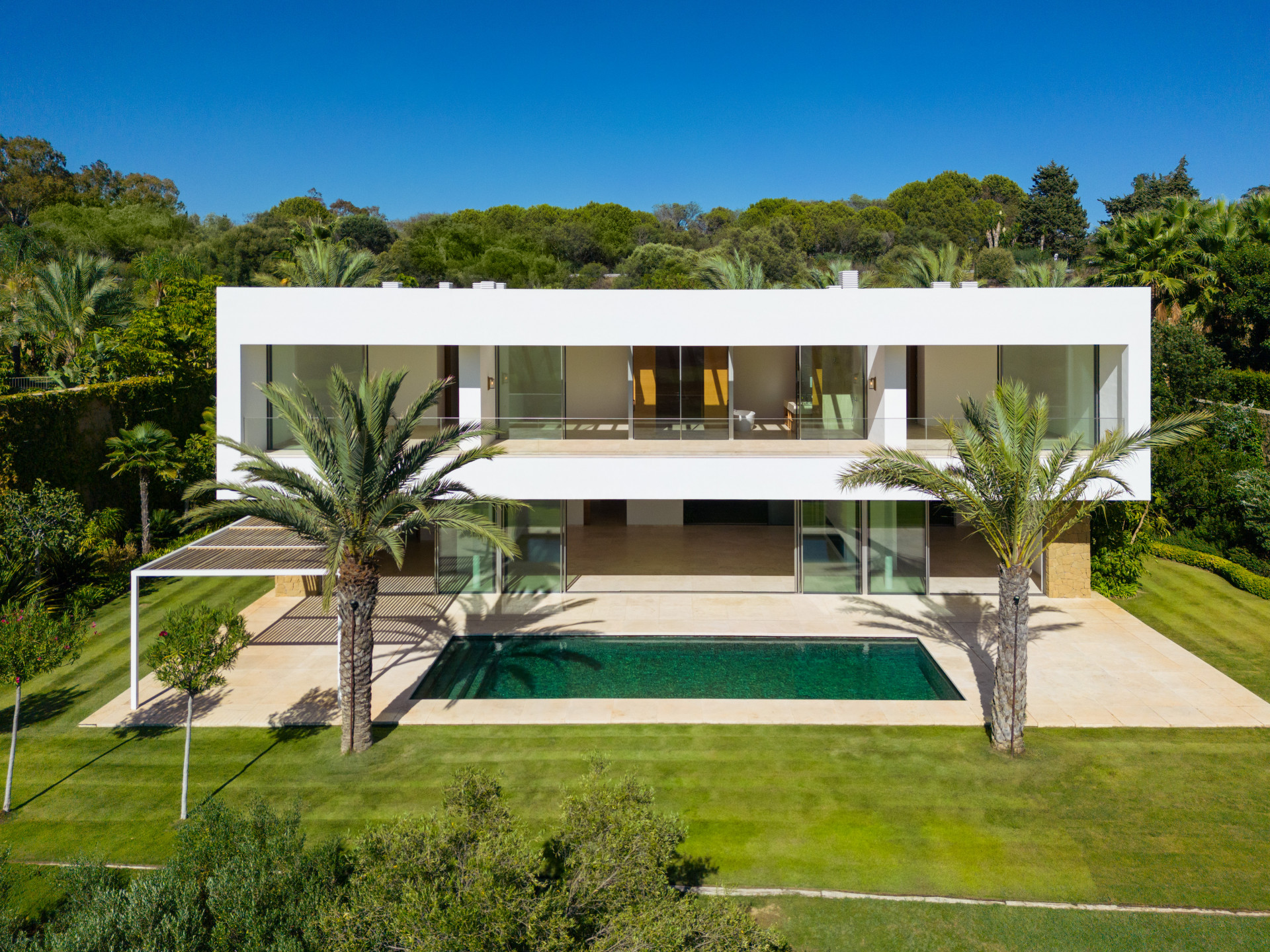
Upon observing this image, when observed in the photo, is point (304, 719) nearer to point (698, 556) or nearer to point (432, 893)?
point (432, 893)

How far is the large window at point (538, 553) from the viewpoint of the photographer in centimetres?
1914

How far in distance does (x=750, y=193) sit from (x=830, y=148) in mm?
12277

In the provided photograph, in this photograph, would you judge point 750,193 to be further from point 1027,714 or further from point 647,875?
point 647,875

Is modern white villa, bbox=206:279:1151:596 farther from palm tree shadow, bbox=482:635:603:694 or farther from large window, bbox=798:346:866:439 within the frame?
palm tree shadow, bbox=482:635:603:694

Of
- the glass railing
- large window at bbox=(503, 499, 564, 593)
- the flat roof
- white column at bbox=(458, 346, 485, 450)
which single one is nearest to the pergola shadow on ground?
large window at bbox=(503, 499, 564, 593)

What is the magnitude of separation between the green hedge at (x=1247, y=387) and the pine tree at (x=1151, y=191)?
118 ft

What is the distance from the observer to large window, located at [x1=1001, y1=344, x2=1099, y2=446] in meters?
17.9

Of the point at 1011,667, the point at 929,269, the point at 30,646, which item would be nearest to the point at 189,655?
the point at 30,646

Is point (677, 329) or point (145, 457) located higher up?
point (677, 329)

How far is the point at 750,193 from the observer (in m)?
84.6

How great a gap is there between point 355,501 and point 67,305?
22.7 m

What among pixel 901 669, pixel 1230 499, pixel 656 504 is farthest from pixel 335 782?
pixel 1230 499

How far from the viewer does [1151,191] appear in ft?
192

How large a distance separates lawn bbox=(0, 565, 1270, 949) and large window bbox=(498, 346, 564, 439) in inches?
296
